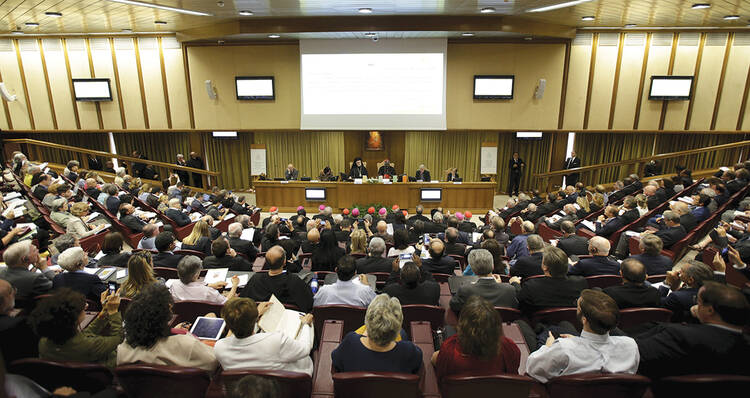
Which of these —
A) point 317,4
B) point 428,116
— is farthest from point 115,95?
point 428,116

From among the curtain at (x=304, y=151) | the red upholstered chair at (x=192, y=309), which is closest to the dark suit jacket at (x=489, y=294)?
the red upholstered chair at (x=192, y=309)

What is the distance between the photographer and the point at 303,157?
40.7ft

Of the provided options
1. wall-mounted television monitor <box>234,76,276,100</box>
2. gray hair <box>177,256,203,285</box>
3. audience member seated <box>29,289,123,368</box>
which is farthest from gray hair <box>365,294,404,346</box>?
wall-mounted television monitor <box>234,76,276,100</box>

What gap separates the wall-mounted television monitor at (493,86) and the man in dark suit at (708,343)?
8523 mm

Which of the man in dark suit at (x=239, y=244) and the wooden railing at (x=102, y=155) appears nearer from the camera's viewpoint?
the man in dark suit at (x=239, y=244)

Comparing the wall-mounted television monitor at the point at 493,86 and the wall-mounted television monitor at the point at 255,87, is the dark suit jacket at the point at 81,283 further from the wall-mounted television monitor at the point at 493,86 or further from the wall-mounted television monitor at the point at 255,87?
the wall-mounted television monitor at the point at 493,86

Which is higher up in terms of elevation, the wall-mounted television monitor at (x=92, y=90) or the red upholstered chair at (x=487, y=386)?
the wall-mounted television monitor at (x=92, y=90)

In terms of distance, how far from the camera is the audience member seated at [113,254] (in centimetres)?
436

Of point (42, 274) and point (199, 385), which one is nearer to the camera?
point (199, 385)

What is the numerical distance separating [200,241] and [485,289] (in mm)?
3592

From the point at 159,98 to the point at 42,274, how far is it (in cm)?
854

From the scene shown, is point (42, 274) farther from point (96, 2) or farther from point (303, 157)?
point (303, 157)

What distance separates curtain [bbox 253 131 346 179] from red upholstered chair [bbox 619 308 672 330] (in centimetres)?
957

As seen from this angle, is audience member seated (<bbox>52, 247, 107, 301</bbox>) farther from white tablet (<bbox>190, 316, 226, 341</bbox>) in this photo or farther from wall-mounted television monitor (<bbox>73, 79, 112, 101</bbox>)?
wall-mounted television monitor (<bbox>73, 79, 112, 101</bbox>)
